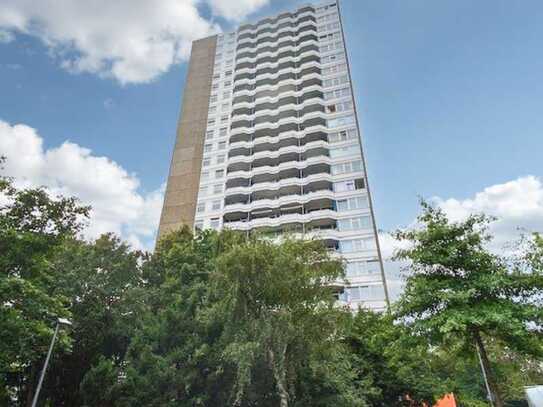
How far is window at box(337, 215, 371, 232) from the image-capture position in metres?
42.0

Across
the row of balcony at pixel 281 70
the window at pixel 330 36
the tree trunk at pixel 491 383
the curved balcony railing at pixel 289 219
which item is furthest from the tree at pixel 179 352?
the window at pixel 330 36

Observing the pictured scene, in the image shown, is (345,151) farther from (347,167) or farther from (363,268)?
(363,268)

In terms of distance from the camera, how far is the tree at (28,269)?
1395 cm

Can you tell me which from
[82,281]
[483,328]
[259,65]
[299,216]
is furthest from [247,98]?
[483,328]

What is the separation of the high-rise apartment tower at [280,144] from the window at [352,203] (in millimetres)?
122

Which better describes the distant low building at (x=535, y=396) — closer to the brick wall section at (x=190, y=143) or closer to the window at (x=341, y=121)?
the brick wall section at (x=190, y=143)

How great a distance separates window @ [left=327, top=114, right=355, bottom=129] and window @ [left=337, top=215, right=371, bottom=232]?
609 inches

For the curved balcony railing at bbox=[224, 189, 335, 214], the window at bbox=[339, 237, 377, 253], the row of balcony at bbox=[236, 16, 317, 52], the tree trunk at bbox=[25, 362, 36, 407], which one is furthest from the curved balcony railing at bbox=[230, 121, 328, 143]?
the tree trunk at bbox=[25, 362, 36, 407]

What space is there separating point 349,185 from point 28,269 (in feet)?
120

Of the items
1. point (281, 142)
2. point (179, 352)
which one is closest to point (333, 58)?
point (281, 142)

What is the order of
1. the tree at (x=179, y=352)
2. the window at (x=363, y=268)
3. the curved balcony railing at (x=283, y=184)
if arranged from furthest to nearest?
the curved balcony railing at (x=283, y=184) → the window at (x=363, y=268) → the tree at (x=179, y=352)

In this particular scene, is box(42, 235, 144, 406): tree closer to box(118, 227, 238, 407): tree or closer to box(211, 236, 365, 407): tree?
box(118, 227, 238, 407): tree

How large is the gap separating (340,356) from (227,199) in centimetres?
3482

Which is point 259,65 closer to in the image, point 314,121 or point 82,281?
point 314,121
